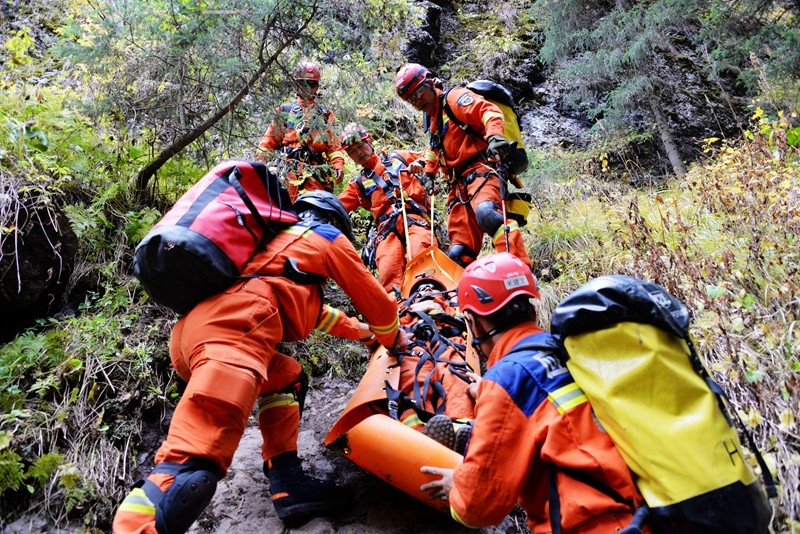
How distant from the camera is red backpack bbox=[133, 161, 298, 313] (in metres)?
2.63

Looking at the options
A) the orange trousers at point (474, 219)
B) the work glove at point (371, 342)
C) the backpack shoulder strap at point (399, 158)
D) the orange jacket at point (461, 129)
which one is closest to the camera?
the work glove at point (371, 342)

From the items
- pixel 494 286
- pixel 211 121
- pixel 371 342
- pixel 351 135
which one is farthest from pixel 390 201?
pixel 494 286

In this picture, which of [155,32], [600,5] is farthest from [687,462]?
[600,5]

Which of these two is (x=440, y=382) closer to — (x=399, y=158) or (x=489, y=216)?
(x=489, y=216)

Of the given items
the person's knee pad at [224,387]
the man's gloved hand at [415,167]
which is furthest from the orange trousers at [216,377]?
the man's gloved hand at [415,167]

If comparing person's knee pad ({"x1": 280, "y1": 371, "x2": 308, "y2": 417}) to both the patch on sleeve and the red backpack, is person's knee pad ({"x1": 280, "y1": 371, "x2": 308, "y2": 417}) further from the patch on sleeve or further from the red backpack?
the patch on sleeve

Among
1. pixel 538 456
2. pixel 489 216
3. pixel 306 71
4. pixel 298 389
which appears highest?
pixel 306 71

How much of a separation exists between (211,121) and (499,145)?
300 cm

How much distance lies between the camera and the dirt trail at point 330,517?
2967 millimetres

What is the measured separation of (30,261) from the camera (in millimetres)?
3869

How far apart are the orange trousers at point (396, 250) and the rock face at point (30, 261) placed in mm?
3196

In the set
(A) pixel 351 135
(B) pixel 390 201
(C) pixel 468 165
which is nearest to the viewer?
(C) pixel 468 165

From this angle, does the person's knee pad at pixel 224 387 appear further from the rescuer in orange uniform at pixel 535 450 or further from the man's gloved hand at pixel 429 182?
the man's gloved hand at pixel 429 182

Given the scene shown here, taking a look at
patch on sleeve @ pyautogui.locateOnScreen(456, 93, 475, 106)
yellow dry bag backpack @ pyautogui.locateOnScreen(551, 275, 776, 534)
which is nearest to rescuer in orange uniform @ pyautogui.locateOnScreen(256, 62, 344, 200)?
patch on sleeve @ pyautogui.locateOnScreen(456, 93, 475, 106)
